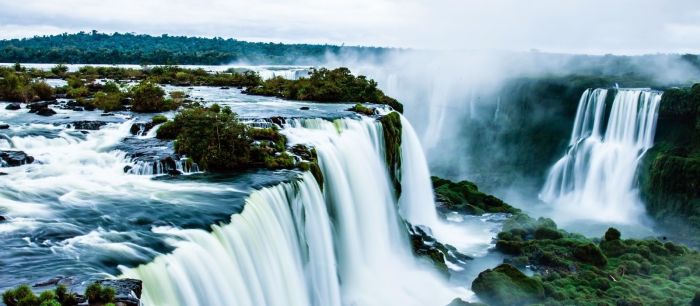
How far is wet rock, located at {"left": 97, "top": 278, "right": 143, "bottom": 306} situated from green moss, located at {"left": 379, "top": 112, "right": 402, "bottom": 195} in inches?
845

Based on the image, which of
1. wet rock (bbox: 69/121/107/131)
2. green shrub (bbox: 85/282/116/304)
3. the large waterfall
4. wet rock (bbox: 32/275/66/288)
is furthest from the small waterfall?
green shrub (bbox: 85/282/116/304)

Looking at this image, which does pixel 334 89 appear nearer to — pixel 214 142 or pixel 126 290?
pixel 214 142

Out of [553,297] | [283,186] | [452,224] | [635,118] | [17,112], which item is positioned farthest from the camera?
[635,118]

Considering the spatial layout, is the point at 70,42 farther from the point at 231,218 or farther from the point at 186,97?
the point at 231,218

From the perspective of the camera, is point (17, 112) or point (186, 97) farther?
point (186, 97)

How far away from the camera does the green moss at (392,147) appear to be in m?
32.0

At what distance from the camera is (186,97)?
37.9m

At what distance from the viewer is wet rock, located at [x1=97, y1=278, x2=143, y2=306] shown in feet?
33.4

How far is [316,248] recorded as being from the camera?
19.6 metres

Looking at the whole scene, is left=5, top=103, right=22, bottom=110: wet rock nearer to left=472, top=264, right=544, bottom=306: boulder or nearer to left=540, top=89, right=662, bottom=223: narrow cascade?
left=472, top=264, right=544, bottom=306: boulder

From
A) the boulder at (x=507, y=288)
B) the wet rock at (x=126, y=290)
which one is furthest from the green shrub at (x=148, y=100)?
the wet rock at (x=126, y=290)

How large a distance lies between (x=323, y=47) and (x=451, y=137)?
329 ft

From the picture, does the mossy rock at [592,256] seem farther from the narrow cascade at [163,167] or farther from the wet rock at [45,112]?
the wet rock at [45,112]

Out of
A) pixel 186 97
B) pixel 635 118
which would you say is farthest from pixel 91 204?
pixel 635 118
